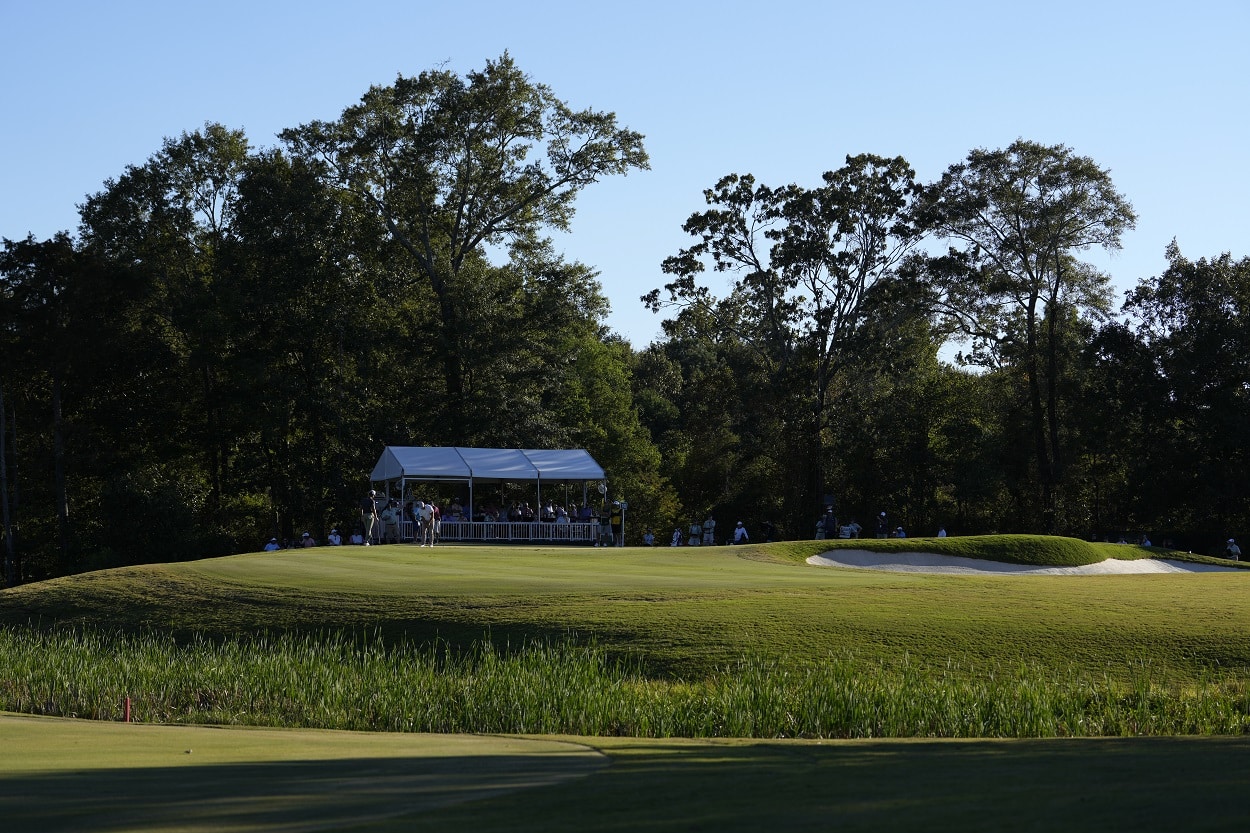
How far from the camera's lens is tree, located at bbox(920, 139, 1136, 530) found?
52438 mm

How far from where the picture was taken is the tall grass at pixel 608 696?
11922 mm

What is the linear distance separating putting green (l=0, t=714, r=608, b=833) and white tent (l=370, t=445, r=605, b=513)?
Result: 29781 millimetres

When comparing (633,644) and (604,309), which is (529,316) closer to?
(604,309)

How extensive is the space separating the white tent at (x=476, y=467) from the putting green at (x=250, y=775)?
29781 millimetres

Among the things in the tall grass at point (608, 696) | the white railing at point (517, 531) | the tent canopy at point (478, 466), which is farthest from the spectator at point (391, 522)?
the tall grass at point (608, 696)

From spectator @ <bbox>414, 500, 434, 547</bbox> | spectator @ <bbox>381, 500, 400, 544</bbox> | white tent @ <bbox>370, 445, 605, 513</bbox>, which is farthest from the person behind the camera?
white tent @ <bbox>370, 445, 605, 513</bbox>

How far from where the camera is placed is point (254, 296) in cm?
5050

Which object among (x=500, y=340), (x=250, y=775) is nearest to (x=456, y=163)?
(x=500, y=340)

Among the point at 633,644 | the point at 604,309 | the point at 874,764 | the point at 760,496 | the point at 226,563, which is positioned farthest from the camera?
the point at 760,496

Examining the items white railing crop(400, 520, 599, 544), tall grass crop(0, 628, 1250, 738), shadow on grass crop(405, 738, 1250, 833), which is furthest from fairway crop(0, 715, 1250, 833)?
white railing crop(400, 520, 599, 544)

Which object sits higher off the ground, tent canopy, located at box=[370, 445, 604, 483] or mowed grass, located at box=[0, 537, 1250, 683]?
tent canopy, located at box=[370, 445, 604, 483]

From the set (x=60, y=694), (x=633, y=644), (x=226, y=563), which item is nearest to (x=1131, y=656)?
(x=633, y=644)

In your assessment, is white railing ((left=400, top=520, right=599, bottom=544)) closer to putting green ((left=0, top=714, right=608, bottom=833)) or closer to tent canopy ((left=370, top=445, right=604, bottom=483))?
tent canopy ((left=370, top=445, right=604, bottom=483))

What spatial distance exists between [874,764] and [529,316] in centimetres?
4508
